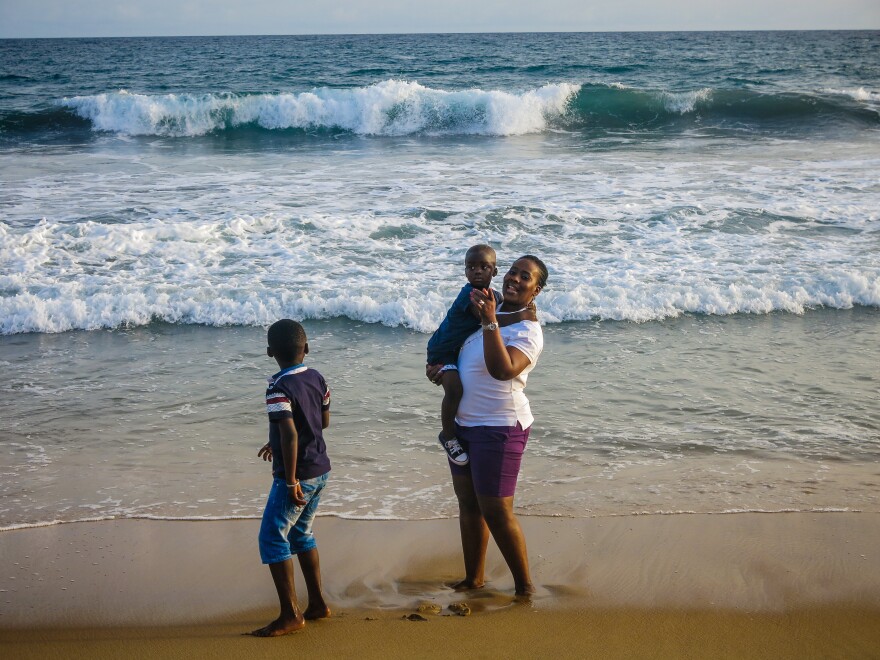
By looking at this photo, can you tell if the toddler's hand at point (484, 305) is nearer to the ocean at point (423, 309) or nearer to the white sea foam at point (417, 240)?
the ocean at point (423, 309)

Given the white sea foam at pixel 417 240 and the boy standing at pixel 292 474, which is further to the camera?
the white sea foam at pixel 417 240

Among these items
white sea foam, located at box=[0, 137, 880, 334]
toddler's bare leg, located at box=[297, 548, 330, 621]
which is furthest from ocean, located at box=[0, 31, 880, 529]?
toddler's bare leg, located at box=[297, 548, 330, 621]

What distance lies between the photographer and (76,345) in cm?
772

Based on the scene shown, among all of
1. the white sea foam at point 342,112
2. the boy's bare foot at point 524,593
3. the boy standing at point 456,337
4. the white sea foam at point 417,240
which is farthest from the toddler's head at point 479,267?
the white sea foam at point 342,112

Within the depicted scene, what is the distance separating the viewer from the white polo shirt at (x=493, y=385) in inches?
138

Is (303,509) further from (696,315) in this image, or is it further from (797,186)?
(797,186)

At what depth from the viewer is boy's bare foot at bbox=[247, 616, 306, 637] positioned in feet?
11.2

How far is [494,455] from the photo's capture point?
3.55m

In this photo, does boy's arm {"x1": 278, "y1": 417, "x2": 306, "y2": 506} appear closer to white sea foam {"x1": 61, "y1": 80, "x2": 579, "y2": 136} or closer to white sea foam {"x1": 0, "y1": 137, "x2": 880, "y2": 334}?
white sea foam {"x1": 0, "y1": 137, "x2": 880, "y2": 334}

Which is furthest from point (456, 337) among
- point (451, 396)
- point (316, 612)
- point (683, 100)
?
point (683, 100)

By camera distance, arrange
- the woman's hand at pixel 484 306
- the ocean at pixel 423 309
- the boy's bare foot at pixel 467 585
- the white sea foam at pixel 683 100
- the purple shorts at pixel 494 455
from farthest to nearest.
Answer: the white sea foam at pixel 683 100 < the ocean at pixel 423 309 < the boy's bare foot at pixel 467 585 < the purple shorts at pixel 494 455 < the woman's hand at pixel 484 306

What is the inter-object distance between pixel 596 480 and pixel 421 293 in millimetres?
4306

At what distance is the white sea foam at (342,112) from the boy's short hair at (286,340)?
20.3m

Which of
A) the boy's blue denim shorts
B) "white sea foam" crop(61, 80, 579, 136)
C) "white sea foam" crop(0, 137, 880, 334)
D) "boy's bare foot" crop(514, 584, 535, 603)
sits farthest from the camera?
"white sea foam" crop(61, 80, 579, 136)
